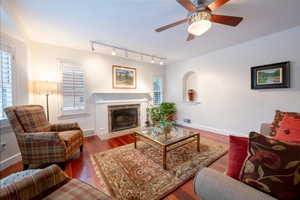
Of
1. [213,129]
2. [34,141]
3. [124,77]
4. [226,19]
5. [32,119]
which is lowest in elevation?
[213,129]

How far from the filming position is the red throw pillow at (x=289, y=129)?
136cm

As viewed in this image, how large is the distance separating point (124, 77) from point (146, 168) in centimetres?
295

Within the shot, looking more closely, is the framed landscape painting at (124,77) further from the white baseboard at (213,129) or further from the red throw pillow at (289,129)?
the red throw pillow at (289,129)

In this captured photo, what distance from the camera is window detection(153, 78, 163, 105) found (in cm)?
500

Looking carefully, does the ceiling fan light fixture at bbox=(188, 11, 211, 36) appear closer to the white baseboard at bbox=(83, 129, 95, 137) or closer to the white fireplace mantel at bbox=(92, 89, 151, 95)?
the white fireplace mantel at bbox=(92, 89, 151, 95)

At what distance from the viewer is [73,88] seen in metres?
3.19

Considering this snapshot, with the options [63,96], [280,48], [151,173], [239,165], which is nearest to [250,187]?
[239,165]

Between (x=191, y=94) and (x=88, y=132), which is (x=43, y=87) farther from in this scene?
(x=191, y=94)

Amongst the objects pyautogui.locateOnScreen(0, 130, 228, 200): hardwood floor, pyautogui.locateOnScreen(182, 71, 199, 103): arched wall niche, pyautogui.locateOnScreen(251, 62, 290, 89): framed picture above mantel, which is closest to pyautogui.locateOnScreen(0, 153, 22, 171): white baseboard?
pyautogui.locateOnScreen(0, 130, 228, 200): hardwood floor

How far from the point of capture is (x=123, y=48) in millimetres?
3230

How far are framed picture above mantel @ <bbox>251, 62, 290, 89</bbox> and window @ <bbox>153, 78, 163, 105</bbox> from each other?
3.09 metres

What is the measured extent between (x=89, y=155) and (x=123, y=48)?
2725mm

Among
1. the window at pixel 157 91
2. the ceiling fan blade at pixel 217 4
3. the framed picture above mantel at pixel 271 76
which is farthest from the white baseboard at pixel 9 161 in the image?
the framed picture above mantel at pixel 271 76

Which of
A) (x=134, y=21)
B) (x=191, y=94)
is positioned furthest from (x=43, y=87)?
(x=191, y=94)
